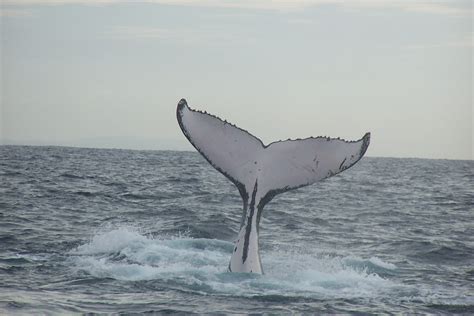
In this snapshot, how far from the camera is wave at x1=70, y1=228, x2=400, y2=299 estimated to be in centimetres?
913

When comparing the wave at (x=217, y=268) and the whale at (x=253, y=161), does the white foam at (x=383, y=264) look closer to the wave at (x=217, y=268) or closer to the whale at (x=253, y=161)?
the wave at (x=217, y=268)

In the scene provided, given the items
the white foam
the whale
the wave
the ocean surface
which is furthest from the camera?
the white foam

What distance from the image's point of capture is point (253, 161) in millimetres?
8828

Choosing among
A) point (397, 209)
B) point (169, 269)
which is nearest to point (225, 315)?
point (169, 269)

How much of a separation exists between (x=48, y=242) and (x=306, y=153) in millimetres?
5959

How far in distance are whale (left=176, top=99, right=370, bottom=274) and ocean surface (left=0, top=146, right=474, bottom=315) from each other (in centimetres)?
64

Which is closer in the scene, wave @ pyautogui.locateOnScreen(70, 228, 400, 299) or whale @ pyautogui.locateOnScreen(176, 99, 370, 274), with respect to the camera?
whale @ pyautogui.locateOnScreen(176, 99, 370, 274)

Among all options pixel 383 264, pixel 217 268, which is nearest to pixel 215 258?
pixel 217 268

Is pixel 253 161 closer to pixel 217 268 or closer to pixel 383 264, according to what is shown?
pixel 217 268

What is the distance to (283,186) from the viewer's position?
8758mm

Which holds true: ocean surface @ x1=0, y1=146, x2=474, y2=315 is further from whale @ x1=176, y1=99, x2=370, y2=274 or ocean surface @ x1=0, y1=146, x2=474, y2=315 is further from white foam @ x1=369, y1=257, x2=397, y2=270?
whale @ x1=176, y1=99, x2=370, y2=274

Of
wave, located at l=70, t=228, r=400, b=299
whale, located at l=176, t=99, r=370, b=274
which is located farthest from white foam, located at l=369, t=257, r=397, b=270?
whale, located at l=176, t=99, r=370, b=274

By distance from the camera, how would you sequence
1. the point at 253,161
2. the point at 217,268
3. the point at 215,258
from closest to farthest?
the point at 253,161
the point at 217,268
the point at 215,258

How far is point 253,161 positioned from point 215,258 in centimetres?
268
